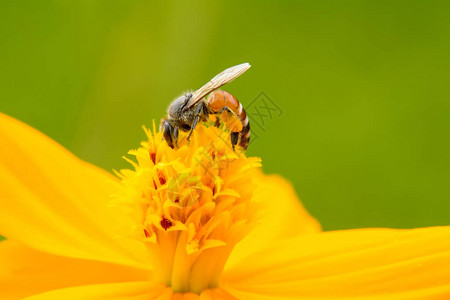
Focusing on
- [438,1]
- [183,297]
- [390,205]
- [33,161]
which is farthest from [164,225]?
[438,1]

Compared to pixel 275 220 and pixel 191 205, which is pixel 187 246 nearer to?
pixel 191 205

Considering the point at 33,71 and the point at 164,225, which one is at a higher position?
the point at 33,71

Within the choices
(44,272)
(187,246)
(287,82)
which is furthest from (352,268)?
(287,82)

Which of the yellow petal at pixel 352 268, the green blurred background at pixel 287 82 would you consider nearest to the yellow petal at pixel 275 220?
the yellow petal at pixel 352 268

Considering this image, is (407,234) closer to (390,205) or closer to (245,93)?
(390,205)

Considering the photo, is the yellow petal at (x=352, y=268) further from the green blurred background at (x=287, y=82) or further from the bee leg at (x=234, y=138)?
the green blurred background at (x=287, y=82)

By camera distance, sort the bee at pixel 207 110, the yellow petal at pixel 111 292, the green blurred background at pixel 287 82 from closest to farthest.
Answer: the yellow petal at pixel 111 292 < the bee at pixel 207 110 < the green blurred background at pixel 287 82
